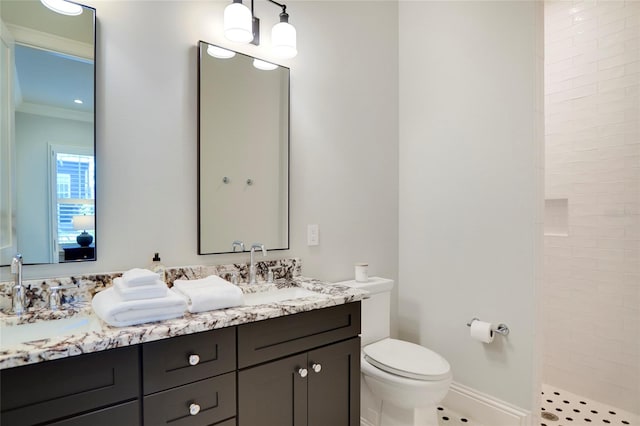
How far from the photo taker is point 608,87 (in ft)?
7.79

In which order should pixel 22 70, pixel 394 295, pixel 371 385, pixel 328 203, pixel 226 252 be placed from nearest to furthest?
pixel 22 70
pixel 226 252
pixel 371 385
pixel 328 203
pixel 394 295

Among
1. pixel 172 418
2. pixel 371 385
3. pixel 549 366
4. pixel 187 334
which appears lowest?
pixel 549 366

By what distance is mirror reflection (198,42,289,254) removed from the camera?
1721mm

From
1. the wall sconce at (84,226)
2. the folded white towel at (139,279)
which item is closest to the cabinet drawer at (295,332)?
the folded white towel at (139,279)

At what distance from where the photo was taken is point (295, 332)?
1434mm

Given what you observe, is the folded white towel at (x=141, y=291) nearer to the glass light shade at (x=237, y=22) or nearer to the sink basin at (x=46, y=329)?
the sink basin at (x=46, y=329)

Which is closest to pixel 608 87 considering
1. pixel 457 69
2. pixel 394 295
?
pixel 457 69

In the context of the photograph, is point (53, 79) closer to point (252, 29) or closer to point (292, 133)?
point (252, 29)

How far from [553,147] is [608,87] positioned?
1.54 ft

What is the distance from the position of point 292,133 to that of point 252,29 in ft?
1.79

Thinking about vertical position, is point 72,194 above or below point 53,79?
below

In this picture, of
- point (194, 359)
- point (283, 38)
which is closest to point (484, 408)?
point (194, 359)

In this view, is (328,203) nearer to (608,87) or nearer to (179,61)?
(179,61)

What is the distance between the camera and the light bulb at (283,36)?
184cm
